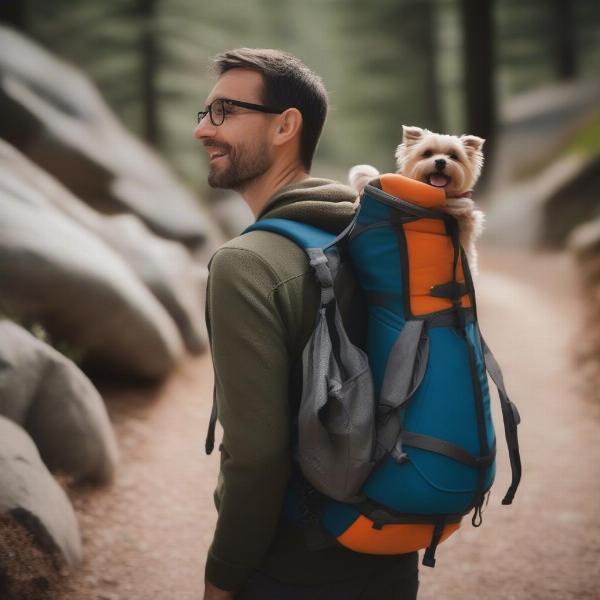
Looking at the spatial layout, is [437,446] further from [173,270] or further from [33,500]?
[173,270]

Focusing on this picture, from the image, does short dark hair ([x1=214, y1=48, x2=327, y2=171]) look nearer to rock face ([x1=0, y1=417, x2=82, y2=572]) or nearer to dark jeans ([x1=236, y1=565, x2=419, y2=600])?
dark jeans ([x1=236, y1=565, x2=419, y2=600])

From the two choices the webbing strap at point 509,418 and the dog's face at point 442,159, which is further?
the dog's face at point 442,159

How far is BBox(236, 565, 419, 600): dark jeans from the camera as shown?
1.99 m

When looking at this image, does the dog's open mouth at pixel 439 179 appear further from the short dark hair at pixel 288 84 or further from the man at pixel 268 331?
the short dark hair at pixel 288 84

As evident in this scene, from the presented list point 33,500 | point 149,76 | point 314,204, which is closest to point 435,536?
point 314,204

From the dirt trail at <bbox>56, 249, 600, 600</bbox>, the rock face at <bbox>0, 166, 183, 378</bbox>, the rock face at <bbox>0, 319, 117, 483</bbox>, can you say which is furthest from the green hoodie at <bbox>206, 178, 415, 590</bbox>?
the rock face at <bbox>0, 166, 183, 378</bbox>

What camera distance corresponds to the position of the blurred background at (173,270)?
391cm

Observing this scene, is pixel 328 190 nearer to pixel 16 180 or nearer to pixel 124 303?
pixel 124 303

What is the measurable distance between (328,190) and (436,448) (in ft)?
3.17

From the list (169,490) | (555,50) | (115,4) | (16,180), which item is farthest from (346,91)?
(169,490)

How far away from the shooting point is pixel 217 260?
1.83 metres

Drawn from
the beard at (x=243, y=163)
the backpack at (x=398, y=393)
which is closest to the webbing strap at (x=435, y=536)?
the backpack at (x=398, y=393)

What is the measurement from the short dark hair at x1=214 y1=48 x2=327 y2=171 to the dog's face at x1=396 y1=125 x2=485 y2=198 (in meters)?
0.40

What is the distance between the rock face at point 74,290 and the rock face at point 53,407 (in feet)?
2.62
